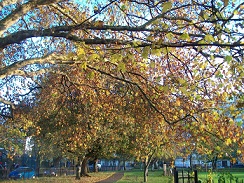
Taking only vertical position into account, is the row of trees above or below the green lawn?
above

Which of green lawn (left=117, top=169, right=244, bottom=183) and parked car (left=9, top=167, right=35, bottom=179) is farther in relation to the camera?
parked car (left=9, top=167, right=35, bottom=179)

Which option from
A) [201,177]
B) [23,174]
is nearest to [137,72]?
[201,177]

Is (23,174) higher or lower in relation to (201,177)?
lower

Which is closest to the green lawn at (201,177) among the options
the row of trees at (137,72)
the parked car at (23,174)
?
the row of trees at (137,72)

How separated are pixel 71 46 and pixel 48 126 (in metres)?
9.75

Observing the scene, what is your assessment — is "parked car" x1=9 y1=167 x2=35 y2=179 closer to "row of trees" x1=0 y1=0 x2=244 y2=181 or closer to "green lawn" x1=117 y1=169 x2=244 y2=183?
"green lawn" x1=117 y1=169 x2=244 y2=183

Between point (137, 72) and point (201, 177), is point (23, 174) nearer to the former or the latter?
point (201, 177)

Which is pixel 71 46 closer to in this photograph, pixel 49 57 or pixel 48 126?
pixel 49 57

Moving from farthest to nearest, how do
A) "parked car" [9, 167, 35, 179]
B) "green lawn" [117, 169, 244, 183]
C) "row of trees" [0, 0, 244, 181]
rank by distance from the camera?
1. "parked car" [9, 167, 35, 179]
2. "green lawn" [117, 169, 244, 183]
3. "row of trees" [0, 0, 244, 181]

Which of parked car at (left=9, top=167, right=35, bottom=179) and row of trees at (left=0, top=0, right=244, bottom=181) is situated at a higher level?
row of trees at (left=0, top=0, right=244, bottom=181)

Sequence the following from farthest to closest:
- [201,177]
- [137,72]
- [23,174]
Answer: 1. [23,174]
2. [201,177]
3. [137,72]

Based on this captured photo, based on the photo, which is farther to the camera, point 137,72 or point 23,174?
point 23,174

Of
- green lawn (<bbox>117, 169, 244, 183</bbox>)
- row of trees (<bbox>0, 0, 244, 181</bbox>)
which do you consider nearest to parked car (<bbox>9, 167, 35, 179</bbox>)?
green lawn (<bbox>117, 169, 244, 183</bbox>)

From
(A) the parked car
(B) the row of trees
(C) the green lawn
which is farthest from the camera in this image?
(A) the parked car
